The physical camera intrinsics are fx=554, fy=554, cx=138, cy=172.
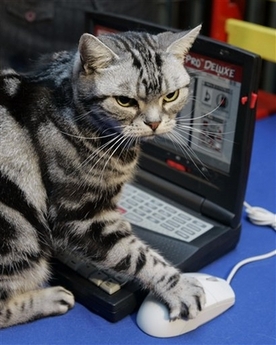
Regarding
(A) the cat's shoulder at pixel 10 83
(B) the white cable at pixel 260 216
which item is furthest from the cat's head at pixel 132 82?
(B) the white cable at pixel 260 216

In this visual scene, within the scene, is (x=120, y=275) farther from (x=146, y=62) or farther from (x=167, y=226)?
(x=146, y=62)

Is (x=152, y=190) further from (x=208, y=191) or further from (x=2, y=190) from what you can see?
(x=2, y=190)

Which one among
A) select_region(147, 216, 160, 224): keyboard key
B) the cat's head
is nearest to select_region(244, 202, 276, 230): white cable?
select_region(147, 216, 160, 224): keyboard key

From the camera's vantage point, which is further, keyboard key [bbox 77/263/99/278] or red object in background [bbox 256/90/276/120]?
red object in background [bbox 256/90/276/120]

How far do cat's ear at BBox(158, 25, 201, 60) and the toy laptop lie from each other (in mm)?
88

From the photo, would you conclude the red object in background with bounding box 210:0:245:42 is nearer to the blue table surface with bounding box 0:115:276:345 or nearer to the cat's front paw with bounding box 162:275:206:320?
the blue table surface with bounding box 0:115:276:345

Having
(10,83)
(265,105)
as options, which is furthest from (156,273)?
(265,105)

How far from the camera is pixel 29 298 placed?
34.1 inches

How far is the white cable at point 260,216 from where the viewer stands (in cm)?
104

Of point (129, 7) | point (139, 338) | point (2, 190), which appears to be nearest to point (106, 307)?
point (139, 338)

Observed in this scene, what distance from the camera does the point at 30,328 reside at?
82 centimetres

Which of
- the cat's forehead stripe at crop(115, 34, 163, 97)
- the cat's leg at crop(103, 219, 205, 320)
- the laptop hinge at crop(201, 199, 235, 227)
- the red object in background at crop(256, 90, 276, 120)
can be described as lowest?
the cat's leg at crop(103, 219, 205, 320)

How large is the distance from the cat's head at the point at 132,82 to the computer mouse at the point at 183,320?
25cm

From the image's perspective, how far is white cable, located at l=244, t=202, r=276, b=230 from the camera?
1.04 metres
